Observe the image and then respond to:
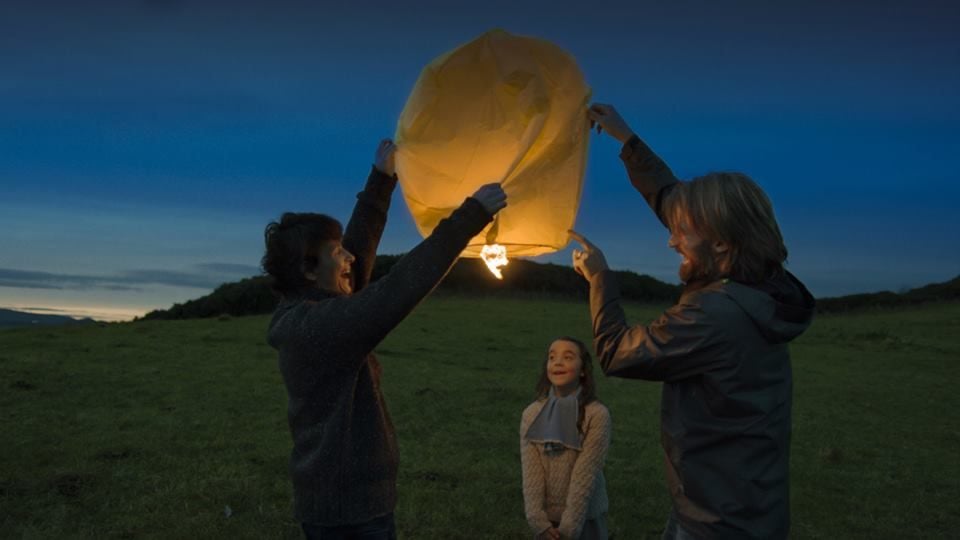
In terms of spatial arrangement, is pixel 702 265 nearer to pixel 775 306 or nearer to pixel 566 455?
pixel 775 306

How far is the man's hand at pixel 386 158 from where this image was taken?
3.17 meters

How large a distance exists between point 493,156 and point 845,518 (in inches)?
261

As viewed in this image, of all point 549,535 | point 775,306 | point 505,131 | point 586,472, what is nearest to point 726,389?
point 775,306

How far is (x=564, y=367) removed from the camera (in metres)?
4.68

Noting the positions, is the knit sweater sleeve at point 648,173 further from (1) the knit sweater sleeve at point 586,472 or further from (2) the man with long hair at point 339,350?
(1) the knit sweater sleeve at point 586,472

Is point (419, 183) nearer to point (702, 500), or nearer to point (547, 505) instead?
point (702, 500)

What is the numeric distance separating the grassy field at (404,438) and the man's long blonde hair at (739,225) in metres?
4.74

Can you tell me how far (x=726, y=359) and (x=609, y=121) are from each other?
1.09 m

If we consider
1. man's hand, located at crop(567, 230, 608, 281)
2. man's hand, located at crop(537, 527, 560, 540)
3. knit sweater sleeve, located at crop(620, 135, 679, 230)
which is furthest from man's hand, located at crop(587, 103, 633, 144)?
man's hand, located at crop(537, 527, 560, 540)

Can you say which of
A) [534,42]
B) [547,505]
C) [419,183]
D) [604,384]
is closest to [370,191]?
[419,183]

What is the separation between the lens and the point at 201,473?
25.8ft

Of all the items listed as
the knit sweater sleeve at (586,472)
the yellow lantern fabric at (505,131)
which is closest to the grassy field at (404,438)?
the knit sweater sleeve at (586,472)

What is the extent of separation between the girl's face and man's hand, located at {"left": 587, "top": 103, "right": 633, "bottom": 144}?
6.26 ft

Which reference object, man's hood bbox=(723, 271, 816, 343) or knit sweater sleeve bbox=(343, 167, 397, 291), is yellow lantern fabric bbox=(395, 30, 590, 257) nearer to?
knit sweater sleeve bbox=(343, 167, 397, 291)
